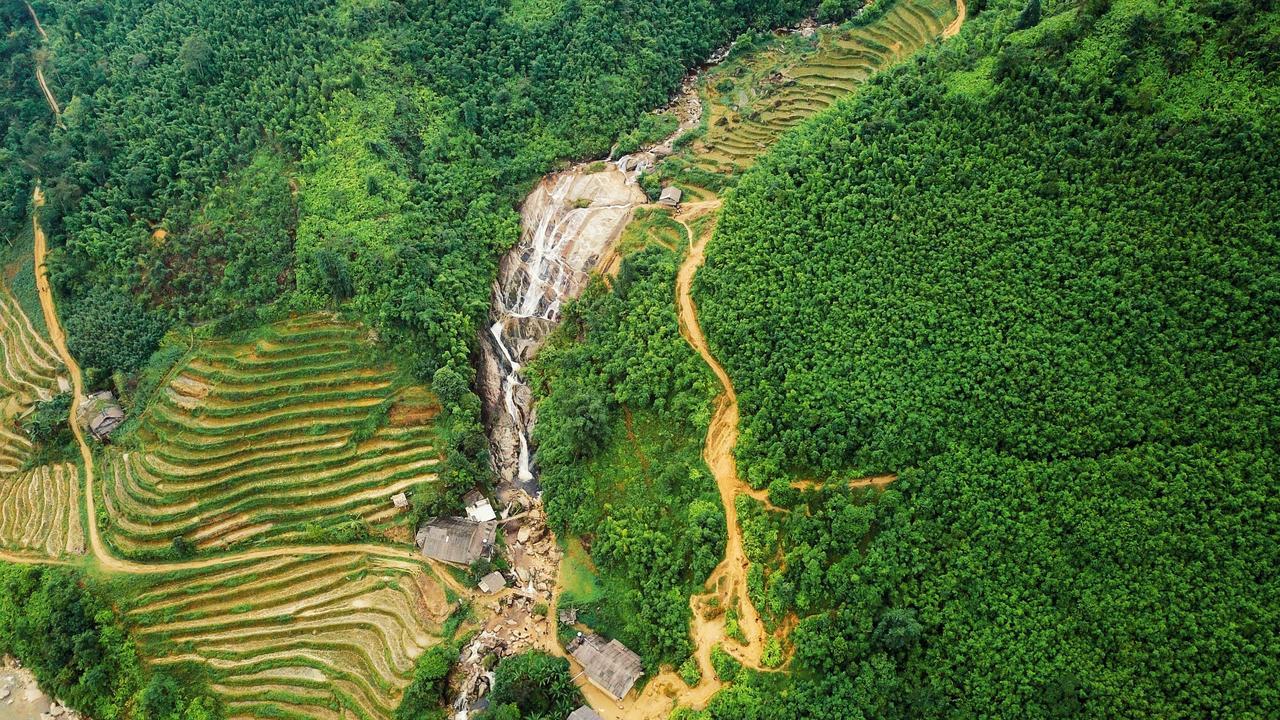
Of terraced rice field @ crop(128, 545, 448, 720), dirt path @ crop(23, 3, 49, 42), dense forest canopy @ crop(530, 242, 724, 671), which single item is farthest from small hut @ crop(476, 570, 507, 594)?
dirt path @ crop(23, 3, 49, 42)

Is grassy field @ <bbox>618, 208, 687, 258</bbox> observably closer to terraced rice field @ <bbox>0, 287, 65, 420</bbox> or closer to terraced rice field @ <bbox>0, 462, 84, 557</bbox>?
terraced rice field @ <bbox>0, 462, 84, 557</bbox>

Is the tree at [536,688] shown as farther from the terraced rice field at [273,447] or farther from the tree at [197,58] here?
the tree at [197,58]

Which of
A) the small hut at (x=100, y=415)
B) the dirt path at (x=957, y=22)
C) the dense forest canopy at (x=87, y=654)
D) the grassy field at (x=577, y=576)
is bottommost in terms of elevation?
the dense forest canopy at (x=87, y=654)

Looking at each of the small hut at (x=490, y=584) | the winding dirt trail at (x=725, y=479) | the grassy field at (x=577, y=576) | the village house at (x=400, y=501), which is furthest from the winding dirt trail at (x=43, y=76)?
the grassy field at (x=577, y=576)

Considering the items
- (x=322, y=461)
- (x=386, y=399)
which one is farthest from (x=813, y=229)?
(x=322, y=461)

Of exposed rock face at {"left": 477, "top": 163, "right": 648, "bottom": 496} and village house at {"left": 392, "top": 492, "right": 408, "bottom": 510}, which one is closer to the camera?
village house at {"left": 392, "top": 492, "right": 408, "bottom": 510}

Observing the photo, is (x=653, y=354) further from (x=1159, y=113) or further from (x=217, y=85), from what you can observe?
(x=217, y=85)
